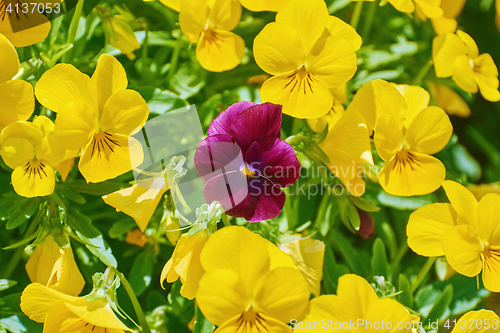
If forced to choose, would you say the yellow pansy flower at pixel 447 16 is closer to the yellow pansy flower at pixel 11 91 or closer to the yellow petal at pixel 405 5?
the yellow petal at pixel 405 5

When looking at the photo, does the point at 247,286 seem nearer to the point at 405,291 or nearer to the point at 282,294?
the point at 282,294

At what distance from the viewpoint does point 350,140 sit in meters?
0.56

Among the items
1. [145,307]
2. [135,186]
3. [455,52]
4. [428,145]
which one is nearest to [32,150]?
[135,186]

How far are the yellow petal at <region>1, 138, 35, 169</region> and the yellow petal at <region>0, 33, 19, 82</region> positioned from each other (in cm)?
9

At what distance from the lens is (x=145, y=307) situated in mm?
754

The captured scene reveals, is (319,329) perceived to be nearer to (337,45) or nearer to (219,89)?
(337,45)

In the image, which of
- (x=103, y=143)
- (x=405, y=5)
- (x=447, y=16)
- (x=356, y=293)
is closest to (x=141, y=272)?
(x=103, y=143)

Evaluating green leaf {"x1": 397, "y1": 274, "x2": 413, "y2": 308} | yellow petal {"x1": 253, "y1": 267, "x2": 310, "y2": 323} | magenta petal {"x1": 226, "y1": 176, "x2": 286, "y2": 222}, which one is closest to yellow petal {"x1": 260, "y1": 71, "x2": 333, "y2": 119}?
magenta petal {"x1": 226, "y1": 176, "x2": 286, "y2": 222}

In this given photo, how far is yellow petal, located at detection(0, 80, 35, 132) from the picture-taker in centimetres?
50

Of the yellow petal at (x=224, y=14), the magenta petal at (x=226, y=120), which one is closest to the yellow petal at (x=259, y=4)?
the yellow petal at (x=224, y=14)

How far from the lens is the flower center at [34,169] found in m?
0.51

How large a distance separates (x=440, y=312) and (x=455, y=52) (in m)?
0.43

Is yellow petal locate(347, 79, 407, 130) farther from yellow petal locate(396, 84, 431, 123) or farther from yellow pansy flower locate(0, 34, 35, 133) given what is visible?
yellow pansy flower locate(0, 34, 35, 133)

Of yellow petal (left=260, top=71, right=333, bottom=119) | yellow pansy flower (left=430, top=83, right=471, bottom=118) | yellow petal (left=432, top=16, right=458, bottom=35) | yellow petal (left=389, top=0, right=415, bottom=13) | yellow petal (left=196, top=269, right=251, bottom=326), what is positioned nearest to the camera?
yellow petal (left=196, top=269, right=251, bottom=326)
